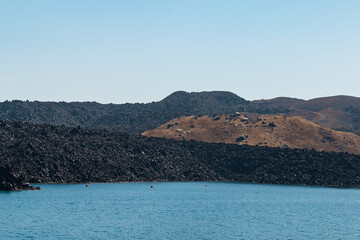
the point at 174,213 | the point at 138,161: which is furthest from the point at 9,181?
the point at 138,161

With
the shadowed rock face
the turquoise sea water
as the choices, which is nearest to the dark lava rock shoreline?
the turquoise sea water

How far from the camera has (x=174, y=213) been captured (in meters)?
94.1

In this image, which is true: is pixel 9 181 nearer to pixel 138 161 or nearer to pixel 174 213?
pixel 174 213

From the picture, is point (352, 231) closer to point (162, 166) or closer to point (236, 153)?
point (162, 166)

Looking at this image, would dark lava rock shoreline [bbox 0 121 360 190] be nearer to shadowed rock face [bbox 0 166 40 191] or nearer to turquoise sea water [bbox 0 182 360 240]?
turquoise sea water [bbox 0 182 360 240]

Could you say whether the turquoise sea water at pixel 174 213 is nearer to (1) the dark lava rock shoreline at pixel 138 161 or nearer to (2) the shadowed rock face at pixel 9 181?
(2) the shadowed rock face at pixel 9 181

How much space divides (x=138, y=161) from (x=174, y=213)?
81355 millimetres

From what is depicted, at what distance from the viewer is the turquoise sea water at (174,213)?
2844 inches

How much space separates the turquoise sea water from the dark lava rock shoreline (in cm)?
1319

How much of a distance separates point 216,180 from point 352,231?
10358cm

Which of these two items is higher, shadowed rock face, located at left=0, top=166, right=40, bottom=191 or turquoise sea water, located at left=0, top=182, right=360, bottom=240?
shadowed rock face, located at left=0, top=166, right=40, bottom=191

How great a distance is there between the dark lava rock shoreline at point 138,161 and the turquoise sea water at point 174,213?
43.3 feet

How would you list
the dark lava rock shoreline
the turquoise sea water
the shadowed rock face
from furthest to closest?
the dark lava rock shoreline < the shadowed rock face < the turquoise sea water

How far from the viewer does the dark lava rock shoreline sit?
491 feet
